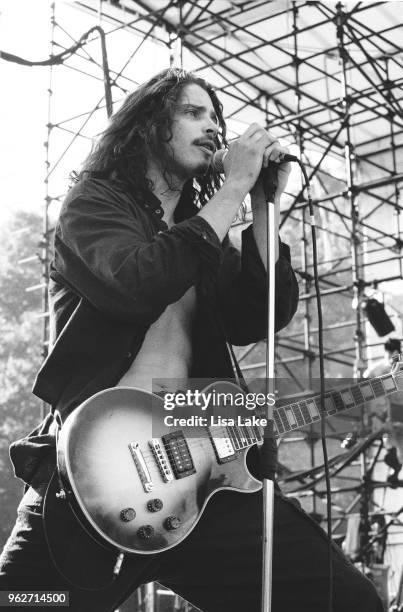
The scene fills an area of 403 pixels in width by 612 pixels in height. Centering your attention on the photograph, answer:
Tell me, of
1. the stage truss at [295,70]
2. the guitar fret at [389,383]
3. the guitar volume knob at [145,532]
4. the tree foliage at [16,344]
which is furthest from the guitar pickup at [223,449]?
the tree foliage at [16,344]

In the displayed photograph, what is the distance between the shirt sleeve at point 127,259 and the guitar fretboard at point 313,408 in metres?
0.39

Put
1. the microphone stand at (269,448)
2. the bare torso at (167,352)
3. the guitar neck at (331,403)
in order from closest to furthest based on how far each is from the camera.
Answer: the microphone stand at (269,448)
the bare torso at (167,352)
the guitar neck at (331,403)

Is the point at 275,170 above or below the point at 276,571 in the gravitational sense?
above

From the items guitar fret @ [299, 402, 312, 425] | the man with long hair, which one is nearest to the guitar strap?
the man with long hair

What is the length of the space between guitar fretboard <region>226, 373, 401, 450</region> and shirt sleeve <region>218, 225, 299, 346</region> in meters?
0.22

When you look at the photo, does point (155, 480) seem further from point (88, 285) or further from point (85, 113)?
point (85, 113)

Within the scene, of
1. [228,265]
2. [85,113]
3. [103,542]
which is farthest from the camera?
[85,113]

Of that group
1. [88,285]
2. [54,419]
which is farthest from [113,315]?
[54,419]

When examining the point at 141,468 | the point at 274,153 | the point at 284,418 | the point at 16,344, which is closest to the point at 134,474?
the point at 141,468

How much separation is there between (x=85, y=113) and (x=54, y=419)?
1014 centimetres

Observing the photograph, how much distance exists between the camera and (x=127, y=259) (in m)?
1.89

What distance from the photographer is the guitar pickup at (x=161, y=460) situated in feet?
6.40

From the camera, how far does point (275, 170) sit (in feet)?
6.83

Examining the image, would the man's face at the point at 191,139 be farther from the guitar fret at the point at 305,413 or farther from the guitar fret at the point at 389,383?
the guitar fret at the point at 389,383
